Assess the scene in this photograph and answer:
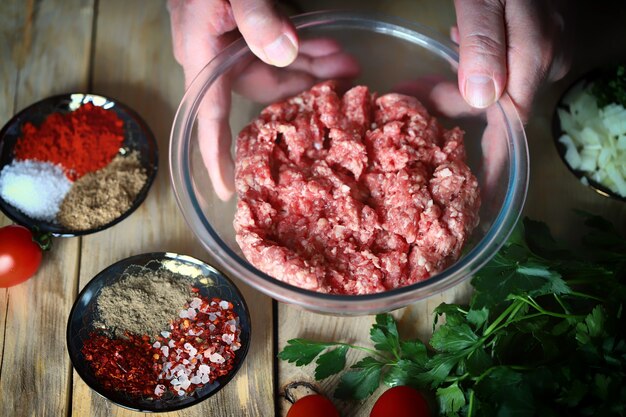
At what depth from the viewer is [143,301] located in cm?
207

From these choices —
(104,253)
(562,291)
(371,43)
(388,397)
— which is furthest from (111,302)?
(562,291)

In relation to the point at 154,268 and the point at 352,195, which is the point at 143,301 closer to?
the point at 154,268

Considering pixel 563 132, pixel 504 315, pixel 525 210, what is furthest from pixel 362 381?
pixel 563 132

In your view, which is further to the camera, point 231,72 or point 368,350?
point 231,72

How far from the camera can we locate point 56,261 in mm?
2217

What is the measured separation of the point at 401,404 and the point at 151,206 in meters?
1.14

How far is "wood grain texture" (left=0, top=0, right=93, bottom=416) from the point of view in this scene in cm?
202

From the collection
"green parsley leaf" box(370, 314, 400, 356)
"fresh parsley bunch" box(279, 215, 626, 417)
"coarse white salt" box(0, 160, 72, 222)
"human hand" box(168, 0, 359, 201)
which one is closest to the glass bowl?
"human hand" box(168, 0, 359, 201)

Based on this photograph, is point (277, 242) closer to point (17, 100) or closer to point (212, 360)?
point (212, 360)

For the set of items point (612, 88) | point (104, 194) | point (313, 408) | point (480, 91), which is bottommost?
point (313, 408)

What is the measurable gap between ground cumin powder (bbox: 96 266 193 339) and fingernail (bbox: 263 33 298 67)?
78cm

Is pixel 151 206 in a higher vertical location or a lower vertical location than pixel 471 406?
higher

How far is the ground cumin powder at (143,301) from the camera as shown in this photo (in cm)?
204

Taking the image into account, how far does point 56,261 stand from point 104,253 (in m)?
0.17
